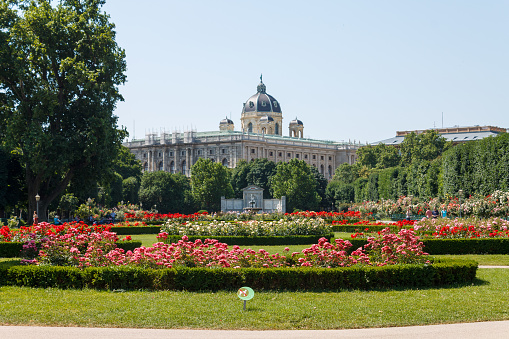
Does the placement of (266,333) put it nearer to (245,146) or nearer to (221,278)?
(221,278)

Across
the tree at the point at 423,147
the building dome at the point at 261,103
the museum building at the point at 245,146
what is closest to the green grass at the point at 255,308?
the tree at the point at 423,147

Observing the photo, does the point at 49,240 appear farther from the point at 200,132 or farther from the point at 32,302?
the point at 200,132

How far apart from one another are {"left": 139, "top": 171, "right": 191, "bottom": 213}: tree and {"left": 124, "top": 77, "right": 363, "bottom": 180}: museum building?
3613 cm

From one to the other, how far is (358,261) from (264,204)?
53.4 metres

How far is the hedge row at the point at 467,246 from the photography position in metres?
20.4

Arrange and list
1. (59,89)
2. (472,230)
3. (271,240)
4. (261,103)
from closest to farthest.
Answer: (472,230)
(271,240)
(59,89)
(261,103)

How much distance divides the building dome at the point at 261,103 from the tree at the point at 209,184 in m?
63.5

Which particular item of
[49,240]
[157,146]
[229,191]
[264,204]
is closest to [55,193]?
[49,240]

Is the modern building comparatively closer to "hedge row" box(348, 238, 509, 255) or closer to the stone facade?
the stone facade

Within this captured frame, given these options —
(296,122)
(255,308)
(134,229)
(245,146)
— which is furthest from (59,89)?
(296,122)

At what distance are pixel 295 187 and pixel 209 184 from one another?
1010cm

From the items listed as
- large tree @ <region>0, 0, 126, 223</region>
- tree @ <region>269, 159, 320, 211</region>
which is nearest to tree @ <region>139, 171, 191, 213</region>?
tree @ <region>269, 159, 320, 211</region>

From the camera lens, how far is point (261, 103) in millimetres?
141125

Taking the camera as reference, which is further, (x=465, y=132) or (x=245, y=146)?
(x=465, y=132)
